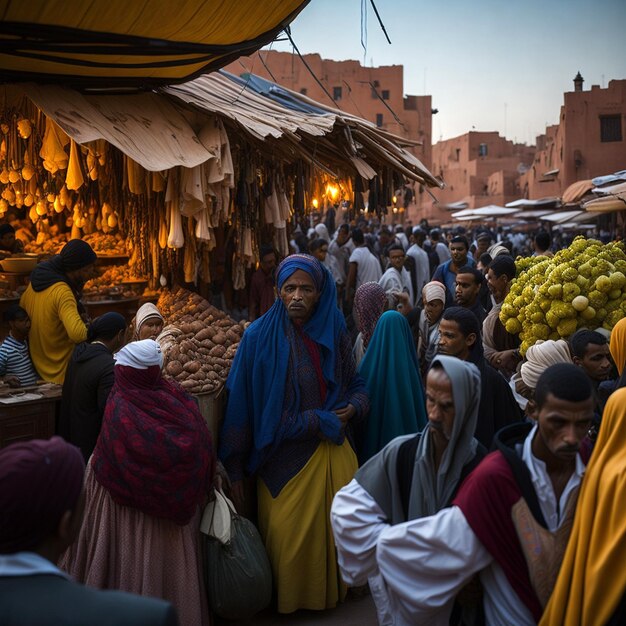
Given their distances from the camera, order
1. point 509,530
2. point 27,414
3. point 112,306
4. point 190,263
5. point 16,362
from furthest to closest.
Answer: point 112,306 → point 190,263 → point 16,362 → point 27,414 → point 509,530

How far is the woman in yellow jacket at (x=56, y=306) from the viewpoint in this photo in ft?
17.0

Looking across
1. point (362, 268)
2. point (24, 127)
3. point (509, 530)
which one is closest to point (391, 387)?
point (509, 530)

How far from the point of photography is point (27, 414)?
4.78 meters

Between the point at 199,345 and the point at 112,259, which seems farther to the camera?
the point at 112,259

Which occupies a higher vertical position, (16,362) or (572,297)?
(572,297)

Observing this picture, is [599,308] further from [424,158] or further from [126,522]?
[424,158]

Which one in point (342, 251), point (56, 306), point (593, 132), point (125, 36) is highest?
point (593, 132)

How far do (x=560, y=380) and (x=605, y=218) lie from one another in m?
23.1

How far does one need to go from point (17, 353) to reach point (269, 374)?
2301 millimetres

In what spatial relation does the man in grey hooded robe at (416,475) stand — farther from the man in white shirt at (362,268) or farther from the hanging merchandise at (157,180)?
the man in white shirt at (362,268)

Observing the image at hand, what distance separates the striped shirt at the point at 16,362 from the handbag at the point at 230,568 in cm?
218

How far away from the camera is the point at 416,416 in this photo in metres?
4.40

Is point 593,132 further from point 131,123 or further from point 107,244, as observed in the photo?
point 131,123

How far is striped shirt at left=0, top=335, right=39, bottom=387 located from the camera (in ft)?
17.2
